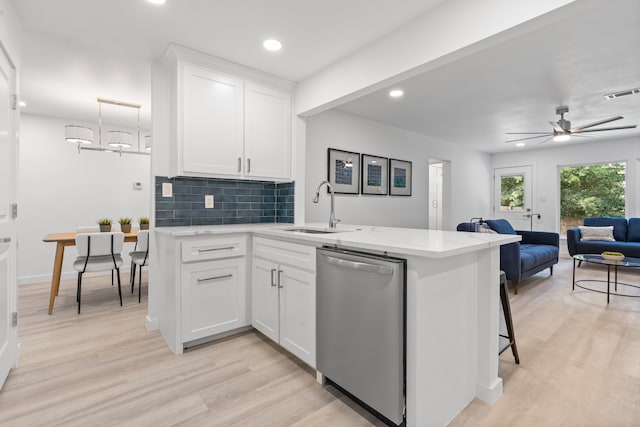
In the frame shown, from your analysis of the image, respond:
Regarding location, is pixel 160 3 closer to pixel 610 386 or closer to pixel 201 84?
pixel 201 84

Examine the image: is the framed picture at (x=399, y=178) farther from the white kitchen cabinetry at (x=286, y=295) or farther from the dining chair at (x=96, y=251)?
the dining chair at (x=96, y=251)

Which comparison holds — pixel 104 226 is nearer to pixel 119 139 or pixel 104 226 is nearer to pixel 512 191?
pixel 119 139

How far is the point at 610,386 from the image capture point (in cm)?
188

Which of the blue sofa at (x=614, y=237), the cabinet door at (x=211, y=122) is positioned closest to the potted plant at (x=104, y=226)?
the cabinet door at (x=211, y=122)

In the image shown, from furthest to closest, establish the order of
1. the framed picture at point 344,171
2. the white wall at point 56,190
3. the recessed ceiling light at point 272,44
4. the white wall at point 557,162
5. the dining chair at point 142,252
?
1. the white wall at point 557,162
2. the white wall at point 56,190
3. the framed picture at point 344,171
4. the dining chair at point 142,252
5. the recessed ceiling light at point 272,44

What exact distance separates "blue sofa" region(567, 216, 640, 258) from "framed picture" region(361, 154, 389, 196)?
11.9ft

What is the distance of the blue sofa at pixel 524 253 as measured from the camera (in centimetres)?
372

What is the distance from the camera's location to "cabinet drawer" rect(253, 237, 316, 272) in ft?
6.44

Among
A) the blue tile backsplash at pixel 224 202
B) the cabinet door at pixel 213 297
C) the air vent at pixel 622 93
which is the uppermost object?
the air vent at pixel 622 93

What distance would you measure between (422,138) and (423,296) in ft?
15.4

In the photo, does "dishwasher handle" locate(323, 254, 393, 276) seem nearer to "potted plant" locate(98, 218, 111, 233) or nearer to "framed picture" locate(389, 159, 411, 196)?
"potted plant" locate(98, 218, 111, 233)

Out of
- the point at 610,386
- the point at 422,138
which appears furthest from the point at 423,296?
the point at 422,138

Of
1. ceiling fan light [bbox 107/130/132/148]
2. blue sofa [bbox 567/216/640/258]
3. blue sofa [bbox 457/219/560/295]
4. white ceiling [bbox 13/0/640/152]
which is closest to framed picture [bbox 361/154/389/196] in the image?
white ceiling [bbox 13/0/640/152]

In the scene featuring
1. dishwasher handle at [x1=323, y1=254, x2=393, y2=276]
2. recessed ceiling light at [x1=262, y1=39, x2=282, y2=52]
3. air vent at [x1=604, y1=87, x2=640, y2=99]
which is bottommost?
dishwasher handle at [x1=323, y1=254, x2=393, y2=276]
